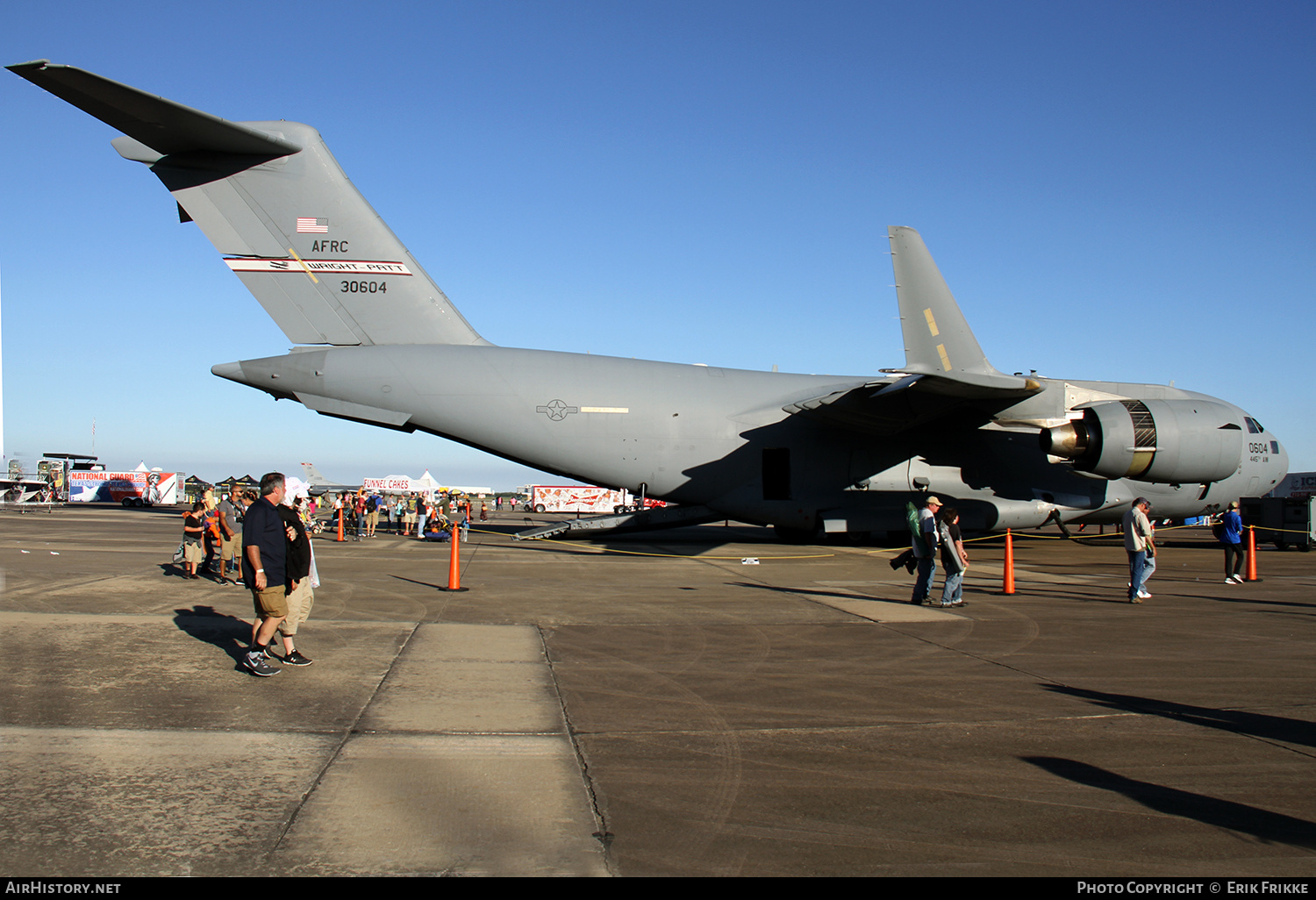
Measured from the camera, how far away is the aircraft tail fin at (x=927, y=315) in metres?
17.6

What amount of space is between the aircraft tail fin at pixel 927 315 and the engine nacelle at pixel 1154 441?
10.0 feet

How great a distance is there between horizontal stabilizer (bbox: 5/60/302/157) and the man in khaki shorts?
7300 mm

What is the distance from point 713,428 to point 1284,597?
9.62 m

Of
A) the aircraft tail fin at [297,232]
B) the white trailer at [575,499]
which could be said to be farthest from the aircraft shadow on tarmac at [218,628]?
the white trailer at [575,499]

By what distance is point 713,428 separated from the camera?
1677 cm

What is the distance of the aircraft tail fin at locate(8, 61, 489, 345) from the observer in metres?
14.0

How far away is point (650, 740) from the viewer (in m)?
4.43

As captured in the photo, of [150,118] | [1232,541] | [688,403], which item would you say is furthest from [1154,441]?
[150,118]

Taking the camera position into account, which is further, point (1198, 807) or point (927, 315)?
point (927, 315)

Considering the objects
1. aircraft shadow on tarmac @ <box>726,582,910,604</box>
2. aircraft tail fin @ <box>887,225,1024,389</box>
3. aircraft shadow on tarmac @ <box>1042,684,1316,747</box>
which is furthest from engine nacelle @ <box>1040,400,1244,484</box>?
aircraft shadow on tarmac @ <box>1042,684,1316,747</box>

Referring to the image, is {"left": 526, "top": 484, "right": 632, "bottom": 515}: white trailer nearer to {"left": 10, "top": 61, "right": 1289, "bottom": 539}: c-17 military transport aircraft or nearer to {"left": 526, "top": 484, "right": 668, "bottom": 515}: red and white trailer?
{"left": 526, "top": 484, "right": 668, "bottom": 515}: red and white trailer

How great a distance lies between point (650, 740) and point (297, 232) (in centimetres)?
1340

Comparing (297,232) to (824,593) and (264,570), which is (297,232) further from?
(824,593)

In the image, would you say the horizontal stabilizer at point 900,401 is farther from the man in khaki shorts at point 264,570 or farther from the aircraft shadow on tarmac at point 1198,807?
the man in khaki shorts at point 264,570
